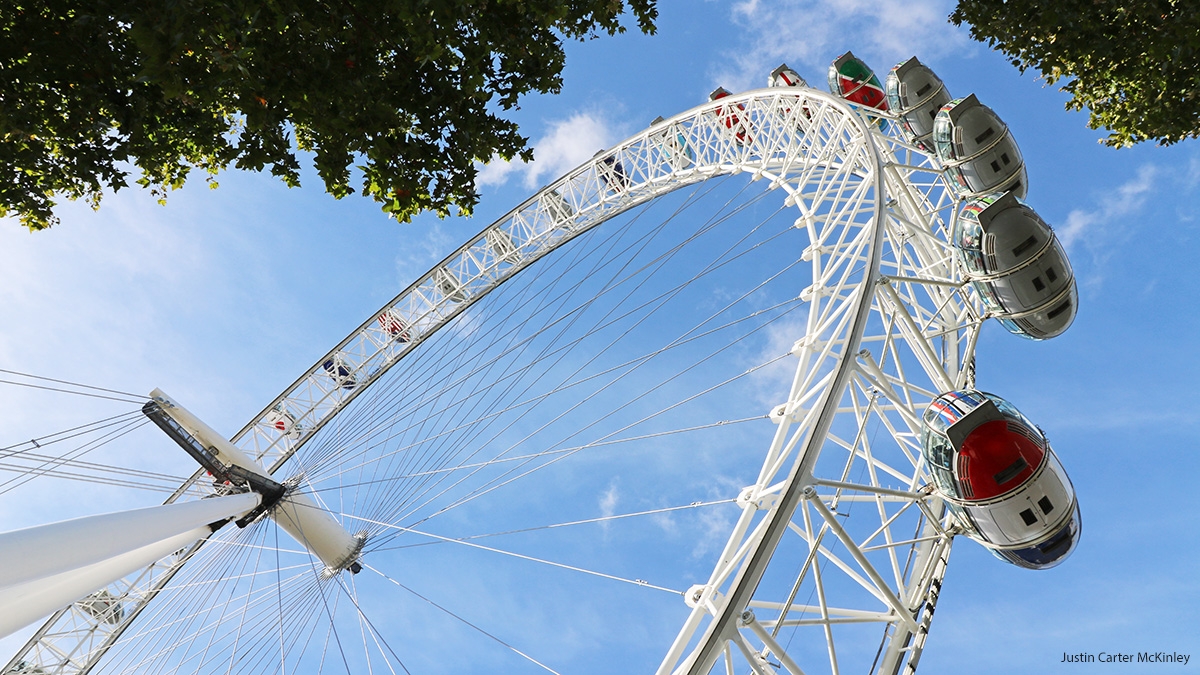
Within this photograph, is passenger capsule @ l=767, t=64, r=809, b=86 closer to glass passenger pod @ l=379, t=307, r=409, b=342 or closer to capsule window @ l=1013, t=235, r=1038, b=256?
capsule window @ l=1013, t=235, r=1038, b=256

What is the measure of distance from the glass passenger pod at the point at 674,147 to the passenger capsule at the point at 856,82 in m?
5.44

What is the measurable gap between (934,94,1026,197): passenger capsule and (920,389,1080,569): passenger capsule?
7.60 metres

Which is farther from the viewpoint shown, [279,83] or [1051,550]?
[1051,550]

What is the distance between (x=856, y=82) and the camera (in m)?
21.7

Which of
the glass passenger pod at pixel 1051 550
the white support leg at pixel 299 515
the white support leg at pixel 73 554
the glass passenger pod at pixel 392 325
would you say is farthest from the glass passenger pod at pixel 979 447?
the glass passenger pod at pixel 392 325

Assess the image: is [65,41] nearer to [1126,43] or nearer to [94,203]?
[94,203]

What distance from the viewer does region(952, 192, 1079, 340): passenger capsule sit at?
11508 mm

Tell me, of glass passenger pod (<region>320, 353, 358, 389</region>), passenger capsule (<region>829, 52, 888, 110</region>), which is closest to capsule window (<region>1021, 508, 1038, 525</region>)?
passenger capsule (<region>829, 52, 888, 110</region>)

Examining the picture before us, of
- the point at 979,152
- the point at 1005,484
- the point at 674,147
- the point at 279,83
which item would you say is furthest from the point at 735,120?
the point at 279,83

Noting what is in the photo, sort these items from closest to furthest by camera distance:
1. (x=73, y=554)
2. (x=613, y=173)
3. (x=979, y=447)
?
(x=73, y=554) → (x=979, y=447) → (x=613, y=173)

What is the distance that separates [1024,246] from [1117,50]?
432 centimetres

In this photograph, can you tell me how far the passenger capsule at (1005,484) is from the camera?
845 centimetres

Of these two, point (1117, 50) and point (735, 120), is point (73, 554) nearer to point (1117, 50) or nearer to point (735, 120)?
point (1117, 50)

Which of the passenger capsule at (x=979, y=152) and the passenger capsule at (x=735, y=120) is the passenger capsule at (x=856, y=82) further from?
the passenger capsule at (x=979, y=152)
